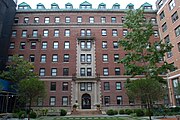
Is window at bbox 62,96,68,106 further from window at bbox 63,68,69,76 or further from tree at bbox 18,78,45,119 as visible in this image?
tree at bbox 18,78,45,119

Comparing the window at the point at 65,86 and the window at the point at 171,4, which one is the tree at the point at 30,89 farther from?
the window at the point at 171,4

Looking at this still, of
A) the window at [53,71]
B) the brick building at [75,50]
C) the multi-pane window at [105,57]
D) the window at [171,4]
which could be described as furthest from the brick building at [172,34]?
the window at [53,71]

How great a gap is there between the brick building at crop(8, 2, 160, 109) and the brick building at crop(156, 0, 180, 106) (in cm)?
299

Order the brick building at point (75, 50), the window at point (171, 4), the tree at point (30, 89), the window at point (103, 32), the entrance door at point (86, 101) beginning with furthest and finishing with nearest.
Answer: the window at point (103, 32)
the entrance door at point (86, 101)
the brick building at point (75, 50)
the window at point (171, 4)
the tree at point (30, 89)

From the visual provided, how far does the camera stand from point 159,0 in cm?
3859

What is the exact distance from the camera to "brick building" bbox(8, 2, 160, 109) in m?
34.6

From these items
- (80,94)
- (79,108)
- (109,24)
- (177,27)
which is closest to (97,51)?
(109,24)

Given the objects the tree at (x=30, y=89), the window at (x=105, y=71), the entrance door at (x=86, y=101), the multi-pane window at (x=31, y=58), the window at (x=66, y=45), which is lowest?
the entrance door at (x=86, y=101)

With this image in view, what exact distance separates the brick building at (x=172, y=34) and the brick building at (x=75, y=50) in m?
2.99

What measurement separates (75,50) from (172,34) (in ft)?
62.2

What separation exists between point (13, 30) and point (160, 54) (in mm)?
30105

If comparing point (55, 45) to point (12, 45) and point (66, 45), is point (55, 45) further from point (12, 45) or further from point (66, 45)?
point (12, 45)

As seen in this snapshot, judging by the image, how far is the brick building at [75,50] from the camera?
114ft

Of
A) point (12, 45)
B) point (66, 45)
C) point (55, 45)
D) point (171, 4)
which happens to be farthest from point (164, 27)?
point (12, 45)
